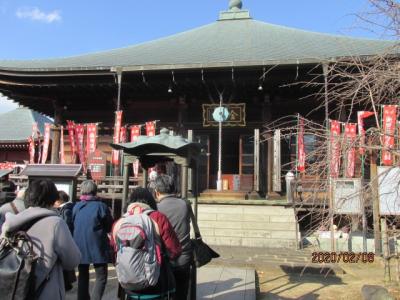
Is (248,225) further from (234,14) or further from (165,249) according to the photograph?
(234,14)

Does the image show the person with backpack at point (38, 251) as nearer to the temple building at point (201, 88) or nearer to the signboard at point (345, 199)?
the signboard at point (345, 199)

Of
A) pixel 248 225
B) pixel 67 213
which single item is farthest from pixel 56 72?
pixel 67 213

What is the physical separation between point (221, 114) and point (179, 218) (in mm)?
9864

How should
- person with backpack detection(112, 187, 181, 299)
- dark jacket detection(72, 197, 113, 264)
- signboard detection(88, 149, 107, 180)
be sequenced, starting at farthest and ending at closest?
signboard detection(88, 149, 107, 180) < dark jacket detection(72, 197, 113, 264) < person with backpack detection(112, 187, 181, 299)

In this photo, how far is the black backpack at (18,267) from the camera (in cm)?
259

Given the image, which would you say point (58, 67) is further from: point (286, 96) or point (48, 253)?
point (48, 253)

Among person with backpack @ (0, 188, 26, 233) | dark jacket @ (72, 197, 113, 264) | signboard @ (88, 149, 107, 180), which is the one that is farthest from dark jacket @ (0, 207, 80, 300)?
signboard @ (88, 149, 107, 180)

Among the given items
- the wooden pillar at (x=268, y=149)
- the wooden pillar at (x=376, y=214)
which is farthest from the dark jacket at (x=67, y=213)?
the wooden pillar at (x=268, y=149)

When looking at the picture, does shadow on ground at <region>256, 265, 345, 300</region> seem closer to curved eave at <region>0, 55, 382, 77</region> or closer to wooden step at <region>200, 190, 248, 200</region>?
wooden step at <region>200, 190, 248, 200</region>

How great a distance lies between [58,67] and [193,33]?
299 inches

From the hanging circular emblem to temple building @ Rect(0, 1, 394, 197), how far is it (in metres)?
0.18

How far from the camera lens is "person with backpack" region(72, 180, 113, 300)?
185 inches

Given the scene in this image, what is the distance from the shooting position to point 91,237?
4719 mm

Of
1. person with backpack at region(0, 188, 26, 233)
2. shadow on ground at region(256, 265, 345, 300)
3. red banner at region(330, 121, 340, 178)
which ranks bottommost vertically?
shadow on ground at region(256, 265, 345, 300)
